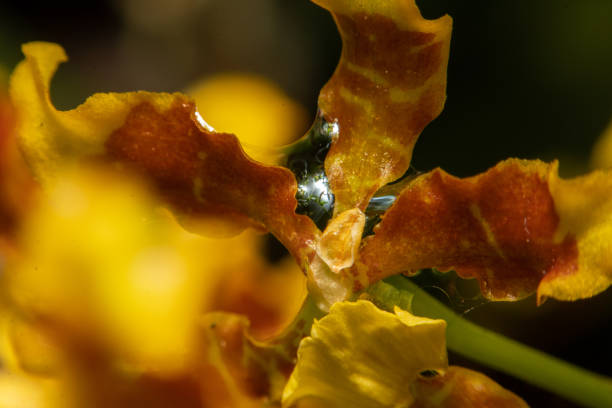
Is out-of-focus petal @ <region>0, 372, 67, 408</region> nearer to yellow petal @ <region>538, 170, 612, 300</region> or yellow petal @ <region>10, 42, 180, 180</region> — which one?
yellow petal @ <region>10, 42, 180, 180</region>

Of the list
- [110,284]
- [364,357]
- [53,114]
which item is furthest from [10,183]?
[364,357]

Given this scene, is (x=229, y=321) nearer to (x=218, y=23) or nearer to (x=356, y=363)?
(x=356, y=363)

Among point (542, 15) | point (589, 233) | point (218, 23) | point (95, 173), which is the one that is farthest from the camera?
point (218, 23)

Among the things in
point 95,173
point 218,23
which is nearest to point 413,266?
point 95,173

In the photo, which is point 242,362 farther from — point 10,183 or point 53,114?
point 10,183

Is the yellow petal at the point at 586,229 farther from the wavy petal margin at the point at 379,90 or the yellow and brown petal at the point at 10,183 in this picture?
the yellow and brown petal at the point at 10,183
